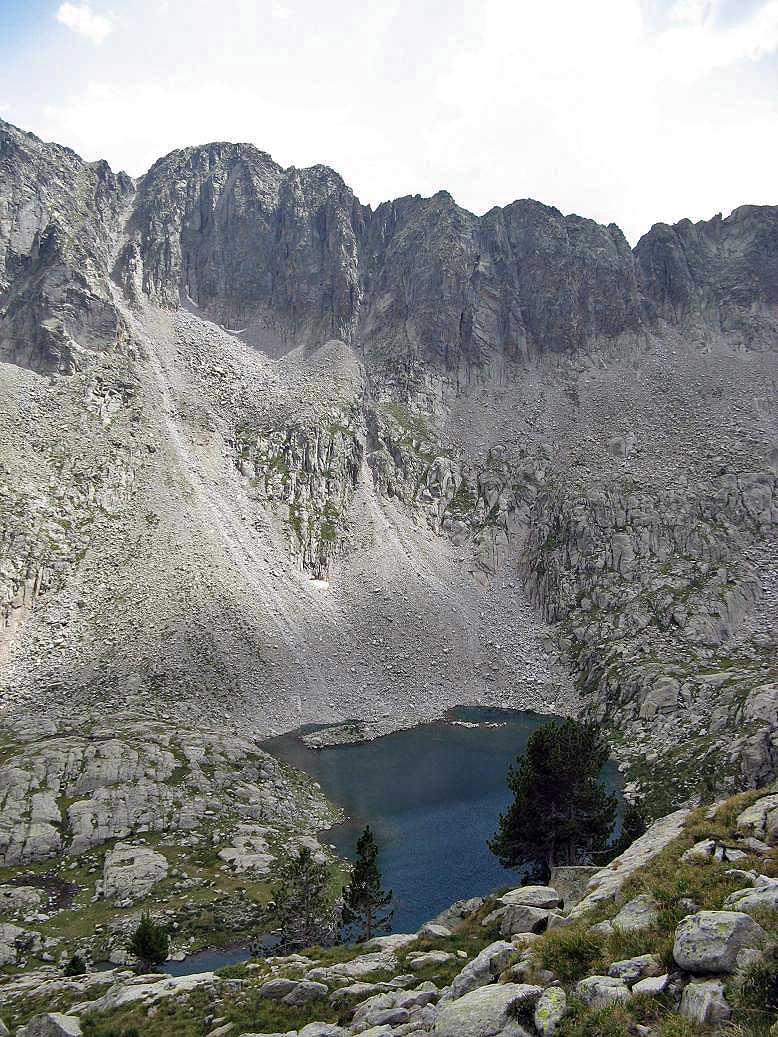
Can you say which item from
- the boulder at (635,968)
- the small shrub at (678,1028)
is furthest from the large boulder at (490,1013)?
the small shrub at (678,1028)

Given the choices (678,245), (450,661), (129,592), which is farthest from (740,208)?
(129,592)

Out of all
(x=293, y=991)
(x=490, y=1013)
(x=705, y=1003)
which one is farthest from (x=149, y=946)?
(x=705, y=1003)

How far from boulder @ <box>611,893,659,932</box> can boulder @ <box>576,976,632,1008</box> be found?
2.33 metres

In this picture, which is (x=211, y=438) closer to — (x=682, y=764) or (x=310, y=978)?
(x=682, y=764)

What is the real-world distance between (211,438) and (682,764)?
316 ft

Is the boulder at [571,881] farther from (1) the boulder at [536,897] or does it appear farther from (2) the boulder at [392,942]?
(2) the boulder at [392,942]

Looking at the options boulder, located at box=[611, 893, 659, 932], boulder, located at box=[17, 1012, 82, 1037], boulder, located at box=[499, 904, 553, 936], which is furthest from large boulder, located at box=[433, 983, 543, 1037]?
boulder, located at box=[17, 1012, 82, 1037]

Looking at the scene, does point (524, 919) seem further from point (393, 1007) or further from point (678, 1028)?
point (678, 1028)

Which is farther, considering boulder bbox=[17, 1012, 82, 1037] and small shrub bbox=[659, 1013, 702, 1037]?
boulder bbox=[17, 1012, 82, 1037]

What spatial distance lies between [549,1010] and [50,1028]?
16990 mm

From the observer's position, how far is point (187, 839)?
1991 inches

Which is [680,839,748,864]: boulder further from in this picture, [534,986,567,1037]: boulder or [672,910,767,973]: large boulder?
[534,986,567,1037]: boulder

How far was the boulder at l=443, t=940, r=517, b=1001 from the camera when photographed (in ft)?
47.9

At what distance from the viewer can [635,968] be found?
439 inches
